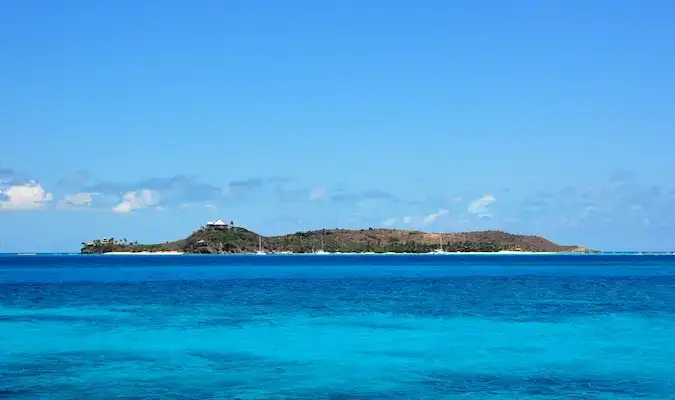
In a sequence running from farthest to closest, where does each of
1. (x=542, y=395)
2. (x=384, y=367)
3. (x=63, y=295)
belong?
1. (x=63, y=295)
2. (x=384, y=367)
3. (x=542, y=395)

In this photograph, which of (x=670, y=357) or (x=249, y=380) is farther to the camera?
(x=670, y=357)

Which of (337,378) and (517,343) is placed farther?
(517,343)

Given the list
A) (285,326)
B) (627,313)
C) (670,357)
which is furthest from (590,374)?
(627,313)

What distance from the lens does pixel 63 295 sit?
77688 mm

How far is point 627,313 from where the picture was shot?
54594 mm

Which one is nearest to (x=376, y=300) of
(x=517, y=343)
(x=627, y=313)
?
(x=627, y=313)

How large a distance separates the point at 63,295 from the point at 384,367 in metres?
53.7

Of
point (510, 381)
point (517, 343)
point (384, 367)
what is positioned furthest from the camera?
point (517, 343)

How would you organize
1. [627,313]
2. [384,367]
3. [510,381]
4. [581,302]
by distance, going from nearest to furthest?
[510,381]
[384,367]
[627,313]
[581,302]

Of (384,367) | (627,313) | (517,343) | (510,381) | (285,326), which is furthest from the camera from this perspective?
(627,313)

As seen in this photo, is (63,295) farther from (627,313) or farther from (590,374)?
(590,374)

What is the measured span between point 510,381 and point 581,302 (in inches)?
1504

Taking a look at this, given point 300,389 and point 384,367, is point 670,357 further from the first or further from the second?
point 300,389

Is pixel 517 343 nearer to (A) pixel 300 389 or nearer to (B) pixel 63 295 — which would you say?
(A) pixel 300 389
